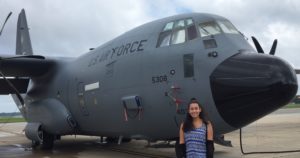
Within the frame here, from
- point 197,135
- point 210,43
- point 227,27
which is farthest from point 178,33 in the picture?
point 197,135

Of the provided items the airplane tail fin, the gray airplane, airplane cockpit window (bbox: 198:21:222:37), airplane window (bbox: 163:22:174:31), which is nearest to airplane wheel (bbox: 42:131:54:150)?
the gray airplane

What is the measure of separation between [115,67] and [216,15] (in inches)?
128

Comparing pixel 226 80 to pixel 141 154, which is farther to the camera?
pixel 141 154

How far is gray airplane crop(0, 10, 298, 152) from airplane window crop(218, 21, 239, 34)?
0.10ft

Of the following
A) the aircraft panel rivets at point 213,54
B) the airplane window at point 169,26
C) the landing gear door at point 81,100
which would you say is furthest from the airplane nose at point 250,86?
the landing gear door at point 81,100

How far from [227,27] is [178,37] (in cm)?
122

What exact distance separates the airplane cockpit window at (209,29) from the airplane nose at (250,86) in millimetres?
1134

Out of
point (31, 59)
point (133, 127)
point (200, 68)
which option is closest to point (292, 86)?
point (200, 68)

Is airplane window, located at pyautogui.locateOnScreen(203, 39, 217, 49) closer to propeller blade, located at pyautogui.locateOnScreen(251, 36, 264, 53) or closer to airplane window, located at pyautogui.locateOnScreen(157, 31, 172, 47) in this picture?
airplane window, located at pyautogui.locateOnScreen(157, 31, 172, 47)

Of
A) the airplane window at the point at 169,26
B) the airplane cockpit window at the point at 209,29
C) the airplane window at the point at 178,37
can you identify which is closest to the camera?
the airplane cockpit window at the point at 209,29

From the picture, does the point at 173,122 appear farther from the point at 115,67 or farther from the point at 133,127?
the point at 115,67

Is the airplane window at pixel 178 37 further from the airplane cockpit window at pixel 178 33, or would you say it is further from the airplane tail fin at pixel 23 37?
the airplane tail fin at pixel 23 37

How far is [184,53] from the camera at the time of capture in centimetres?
879

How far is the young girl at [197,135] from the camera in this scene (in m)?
4.79
